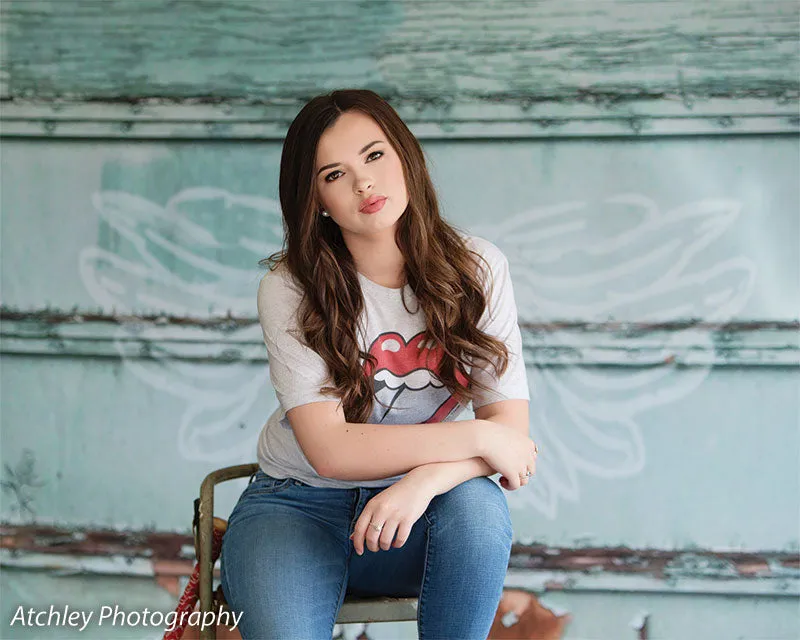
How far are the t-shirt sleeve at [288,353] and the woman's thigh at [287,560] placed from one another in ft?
0.59

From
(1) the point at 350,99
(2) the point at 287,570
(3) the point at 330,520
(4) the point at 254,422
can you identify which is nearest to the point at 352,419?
(3) the point at 330,520

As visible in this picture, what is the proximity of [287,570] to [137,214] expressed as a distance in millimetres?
1449

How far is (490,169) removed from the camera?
2.40m

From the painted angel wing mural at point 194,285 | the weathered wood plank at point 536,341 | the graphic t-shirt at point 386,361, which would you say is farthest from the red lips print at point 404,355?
the painted angel wing mural at point 194,285

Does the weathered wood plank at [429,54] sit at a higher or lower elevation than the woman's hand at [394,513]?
higher

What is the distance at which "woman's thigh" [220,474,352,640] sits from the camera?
4.47 ft

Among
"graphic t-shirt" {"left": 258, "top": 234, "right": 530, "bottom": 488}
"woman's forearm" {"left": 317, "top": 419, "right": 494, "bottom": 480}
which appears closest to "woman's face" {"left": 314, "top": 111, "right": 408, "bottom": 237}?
"graphic t-shirt" {"left": 258, "top": 234, "right": 530, "bottom": 488}

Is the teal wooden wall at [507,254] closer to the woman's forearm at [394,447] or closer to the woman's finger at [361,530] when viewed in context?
the woman's forearm at [394,447]

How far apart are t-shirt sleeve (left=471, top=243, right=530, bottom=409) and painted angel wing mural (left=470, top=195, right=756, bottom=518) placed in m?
0.72

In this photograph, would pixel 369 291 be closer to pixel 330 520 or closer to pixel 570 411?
pixel 330 520

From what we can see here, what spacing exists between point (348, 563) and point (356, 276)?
0.53 m

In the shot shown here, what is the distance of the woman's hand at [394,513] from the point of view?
1384 millimetres

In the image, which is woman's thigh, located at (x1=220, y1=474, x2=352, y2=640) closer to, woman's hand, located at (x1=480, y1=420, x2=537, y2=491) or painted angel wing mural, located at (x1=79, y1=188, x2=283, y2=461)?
woman's hand, located at (x1=480, y1=420, x2=537, y2=491)

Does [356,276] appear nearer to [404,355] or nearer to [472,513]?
[404,355]
